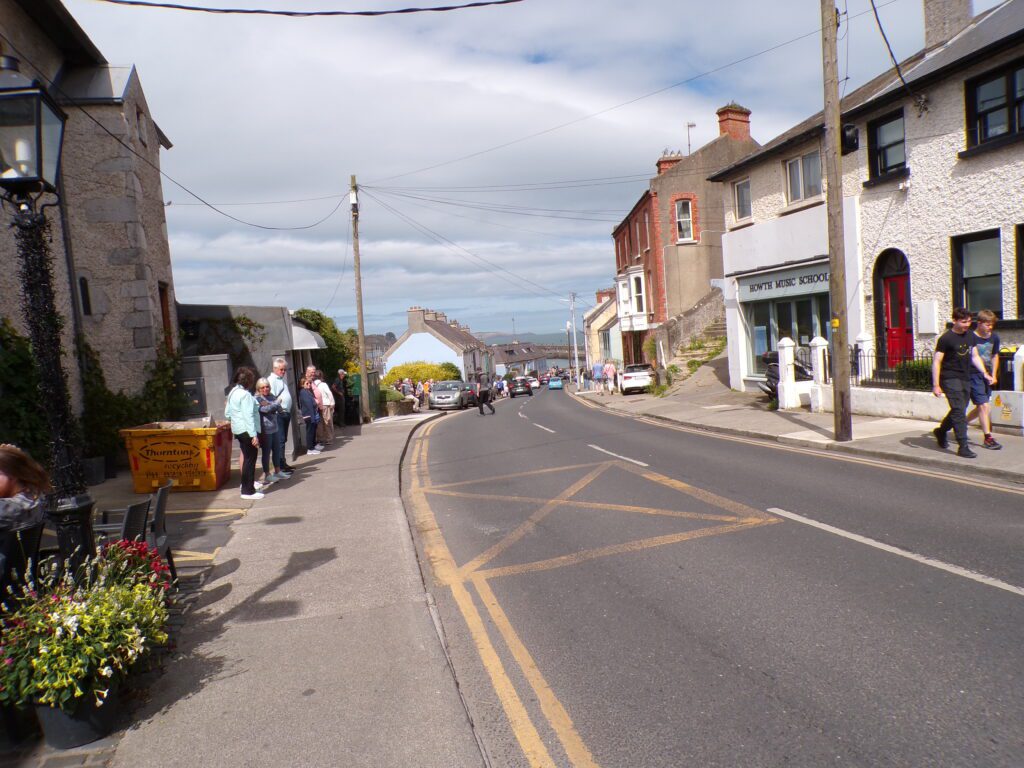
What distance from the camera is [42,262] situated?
4648mm

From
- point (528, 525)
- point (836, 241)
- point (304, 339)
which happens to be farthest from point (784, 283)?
point (528, 525)

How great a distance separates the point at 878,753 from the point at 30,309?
17.0ft

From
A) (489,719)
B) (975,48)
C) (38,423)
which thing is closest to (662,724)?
(489,719)

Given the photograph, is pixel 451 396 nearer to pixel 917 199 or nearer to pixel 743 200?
pixel 743 200

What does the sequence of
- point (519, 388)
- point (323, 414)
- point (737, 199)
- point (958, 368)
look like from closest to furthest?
point (958, 368), point (323, 414), point (737, 199), point (519, 388)

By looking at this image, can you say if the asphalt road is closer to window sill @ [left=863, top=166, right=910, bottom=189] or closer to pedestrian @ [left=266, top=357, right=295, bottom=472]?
pedestrian @ [left=266, top=357, right=295, bottom=472]

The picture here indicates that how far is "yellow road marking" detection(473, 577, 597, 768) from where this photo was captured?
349 cm

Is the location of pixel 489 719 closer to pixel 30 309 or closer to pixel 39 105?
pixel 30 309

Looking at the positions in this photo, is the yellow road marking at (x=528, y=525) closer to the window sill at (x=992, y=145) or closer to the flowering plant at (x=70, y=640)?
the flowering plant at (x=70, y=640)

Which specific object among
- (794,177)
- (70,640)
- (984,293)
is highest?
(794,177)

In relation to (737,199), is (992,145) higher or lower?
lower

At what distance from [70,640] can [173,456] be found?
7.20 meters

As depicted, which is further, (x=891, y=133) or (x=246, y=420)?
(x=891, y=133)

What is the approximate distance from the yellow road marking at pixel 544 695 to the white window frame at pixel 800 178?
17.1 meters
